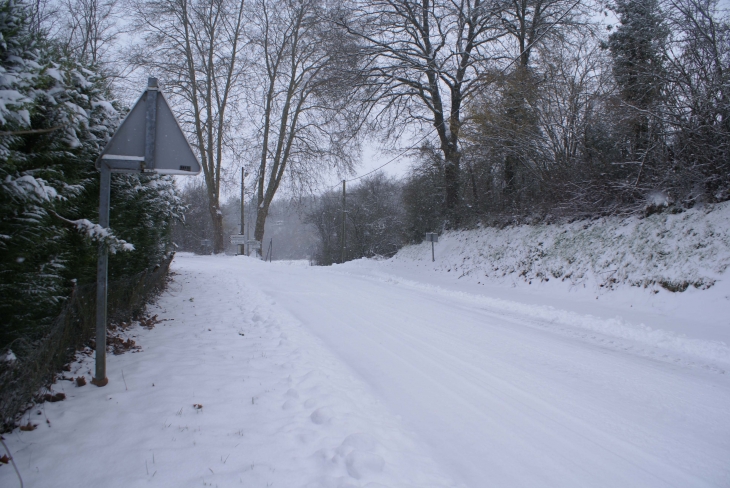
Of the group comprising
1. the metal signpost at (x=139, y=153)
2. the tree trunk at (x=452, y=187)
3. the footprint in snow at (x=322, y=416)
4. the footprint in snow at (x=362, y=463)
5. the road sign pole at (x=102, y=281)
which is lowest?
the footprint in snow at (x=362, y=463)

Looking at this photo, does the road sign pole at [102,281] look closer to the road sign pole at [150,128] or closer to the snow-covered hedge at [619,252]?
the road sign pole at [150,128]

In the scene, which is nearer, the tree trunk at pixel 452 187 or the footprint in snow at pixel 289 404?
the footprint in snow at pixel 289 404

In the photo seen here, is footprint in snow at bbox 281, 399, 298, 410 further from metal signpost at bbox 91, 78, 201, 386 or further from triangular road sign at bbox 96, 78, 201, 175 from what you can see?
triangular road sign at bbox 96, 78, 201, 175

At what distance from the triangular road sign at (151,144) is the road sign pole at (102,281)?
14 cm

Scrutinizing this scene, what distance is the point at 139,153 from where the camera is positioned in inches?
124

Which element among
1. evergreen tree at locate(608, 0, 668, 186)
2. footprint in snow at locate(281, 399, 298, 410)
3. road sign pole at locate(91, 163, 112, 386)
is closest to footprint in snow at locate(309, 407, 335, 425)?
footprint in snow at locate(281, 399, 298, 410)

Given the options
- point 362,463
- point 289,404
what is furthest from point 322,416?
point 362,463

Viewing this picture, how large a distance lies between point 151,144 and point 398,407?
3101mm

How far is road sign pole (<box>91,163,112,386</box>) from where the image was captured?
3.09 metres

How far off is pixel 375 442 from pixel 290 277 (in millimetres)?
10637

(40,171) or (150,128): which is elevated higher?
(150,128)

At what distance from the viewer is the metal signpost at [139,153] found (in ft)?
10.2

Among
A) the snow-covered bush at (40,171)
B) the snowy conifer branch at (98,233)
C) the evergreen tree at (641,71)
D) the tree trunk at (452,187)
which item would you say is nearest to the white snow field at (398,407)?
the snow-covered bush at (40,171)

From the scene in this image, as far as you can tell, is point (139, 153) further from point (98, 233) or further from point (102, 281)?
point (102, 281)
